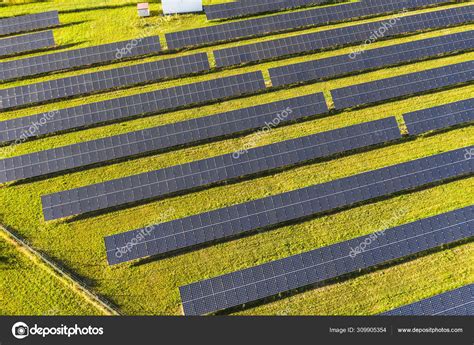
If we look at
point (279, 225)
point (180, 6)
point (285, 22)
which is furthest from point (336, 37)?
point (279, 225)

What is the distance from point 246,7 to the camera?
1533 inches

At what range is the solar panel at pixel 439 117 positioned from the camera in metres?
34.2

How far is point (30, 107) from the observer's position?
3328cm

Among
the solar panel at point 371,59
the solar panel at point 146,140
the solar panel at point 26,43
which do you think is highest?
the solar panel at point 26,43

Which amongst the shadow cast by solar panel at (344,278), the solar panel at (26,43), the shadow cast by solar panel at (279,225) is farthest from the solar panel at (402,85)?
the solar panel at (26,43)

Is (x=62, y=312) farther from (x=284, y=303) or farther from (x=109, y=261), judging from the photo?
(x=284, y=303)

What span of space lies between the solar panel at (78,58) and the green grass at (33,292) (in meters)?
17.0

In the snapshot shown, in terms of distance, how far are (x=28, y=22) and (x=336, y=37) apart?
31.2 metres

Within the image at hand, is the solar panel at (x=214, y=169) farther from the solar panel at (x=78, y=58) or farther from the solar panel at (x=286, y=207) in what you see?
the solar panel at (x=78, y=58)

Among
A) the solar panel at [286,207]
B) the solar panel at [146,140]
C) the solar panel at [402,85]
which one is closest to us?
the solar panel at [286,207]

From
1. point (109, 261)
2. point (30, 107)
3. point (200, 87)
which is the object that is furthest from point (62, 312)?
point (200, 87)

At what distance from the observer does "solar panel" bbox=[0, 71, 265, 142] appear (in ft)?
105

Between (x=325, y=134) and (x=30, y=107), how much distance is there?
2688 cm

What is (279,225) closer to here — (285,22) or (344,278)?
(344,278)
